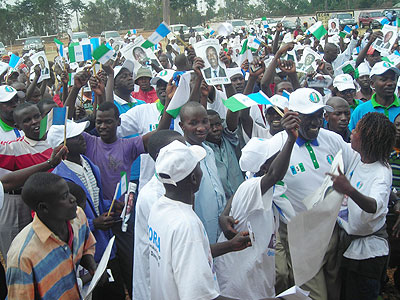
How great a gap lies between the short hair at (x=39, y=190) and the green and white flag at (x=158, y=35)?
364 cm

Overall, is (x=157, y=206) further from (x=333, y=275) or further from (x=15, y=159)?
(x=15, y=159)

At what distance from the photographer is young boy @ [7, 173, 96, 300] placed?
2.54 meters

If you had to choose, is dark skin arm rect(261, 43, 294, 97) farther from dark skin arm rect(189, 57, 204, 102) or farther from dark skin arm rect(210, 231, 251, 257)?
dark skin arm rect(210, 231, 251, 257)

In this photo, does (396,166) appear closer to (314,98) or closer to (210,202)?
(314,98)

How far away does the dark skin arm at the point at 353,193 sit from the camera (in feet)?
8.99

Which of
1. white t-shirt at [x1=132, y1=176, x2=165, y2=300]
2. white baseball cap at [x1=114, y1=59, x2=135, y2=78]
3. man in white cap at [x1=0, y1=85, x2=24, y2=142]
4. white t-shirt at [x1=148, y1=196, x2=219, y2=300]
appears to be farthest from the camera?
white baseball cap at [x1=114, y1=59, x2=135, y2=78]

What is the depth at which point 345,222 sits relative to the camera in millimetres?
3412

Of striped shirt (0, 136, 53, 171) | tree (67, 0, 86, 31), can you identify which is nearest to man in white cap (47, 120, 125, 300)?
striped shirt (0, 136, 53, 171)

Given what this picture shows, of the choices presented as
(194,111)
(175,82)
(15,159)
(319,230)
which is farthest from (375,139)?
(15,159)

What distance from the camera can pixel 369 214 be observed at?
315cm

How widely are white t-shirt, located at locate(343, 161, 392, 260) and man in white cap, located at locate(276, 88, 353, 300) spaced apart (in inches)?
8.0

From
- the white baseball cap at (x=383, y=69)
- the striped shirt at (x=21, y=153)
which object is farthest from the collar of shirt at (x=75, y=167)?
the white baseball cap at (x=383, y=69)

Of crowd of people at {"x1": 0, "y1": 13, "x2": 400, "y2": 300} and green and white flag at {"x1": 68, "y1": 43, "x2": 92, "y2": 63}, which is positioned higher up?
green and white flag at {"x1": 68, "y1": 43, "x2": 92, "y2": 63}

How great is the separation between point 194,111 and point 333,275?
173 centimetres
